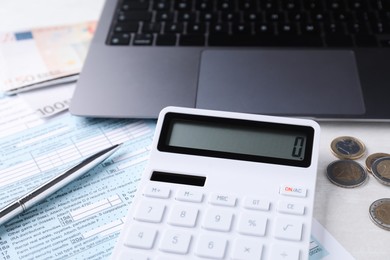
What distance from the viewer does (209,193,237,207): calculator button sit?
1.33 ft

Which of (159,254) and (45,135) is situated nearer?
(159,254)

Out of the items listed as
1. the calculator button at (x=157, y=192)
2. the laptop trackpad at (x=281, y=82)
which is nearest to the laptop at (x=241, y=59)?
the laptop trackpad at (x=281, y=82)

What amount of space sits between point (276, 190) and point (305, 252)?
0.18 ft

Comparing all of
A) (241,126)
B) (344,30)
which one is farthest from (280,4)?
(241,126)

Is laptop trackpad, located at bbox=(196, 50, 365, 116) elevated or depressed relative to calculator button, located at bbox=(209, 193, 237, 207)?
elevated

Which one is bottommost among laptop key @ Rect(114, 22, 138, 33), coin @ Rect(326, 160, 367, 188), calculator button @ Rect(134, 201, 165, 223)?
calculator button @ Rect(134, 201, 165, 223)

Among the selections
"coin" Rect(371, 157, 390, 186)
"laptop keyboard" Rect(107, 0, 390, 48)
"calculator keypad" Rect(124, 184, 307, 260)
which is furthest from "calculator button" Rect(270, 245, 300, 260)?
"laptop keyboard" Rect(107, 0, 390, 48)

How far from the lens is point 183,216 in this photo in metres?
0.40

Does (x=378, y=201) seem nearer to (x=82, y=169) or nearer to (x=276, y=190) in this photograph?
(x=276, y=190)

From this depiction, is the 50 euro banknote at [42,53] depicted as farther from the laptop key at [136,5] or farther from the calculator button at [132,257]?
the calculator button at [132,257]

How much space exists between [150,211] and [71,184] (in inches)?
3.9

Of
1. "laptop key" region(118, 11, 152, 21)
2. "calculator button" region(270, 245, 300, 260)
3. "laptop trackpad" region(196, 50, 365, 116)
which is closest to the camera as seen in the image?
"calculator button" region(270, 245, 300, 260)

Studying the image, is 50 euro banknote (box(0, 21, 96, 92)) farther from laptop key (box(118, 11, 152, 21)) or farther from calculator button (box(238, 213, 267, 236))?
calculator button (box(238, 213, 267, 236))

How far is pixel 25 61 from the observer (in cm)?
61
